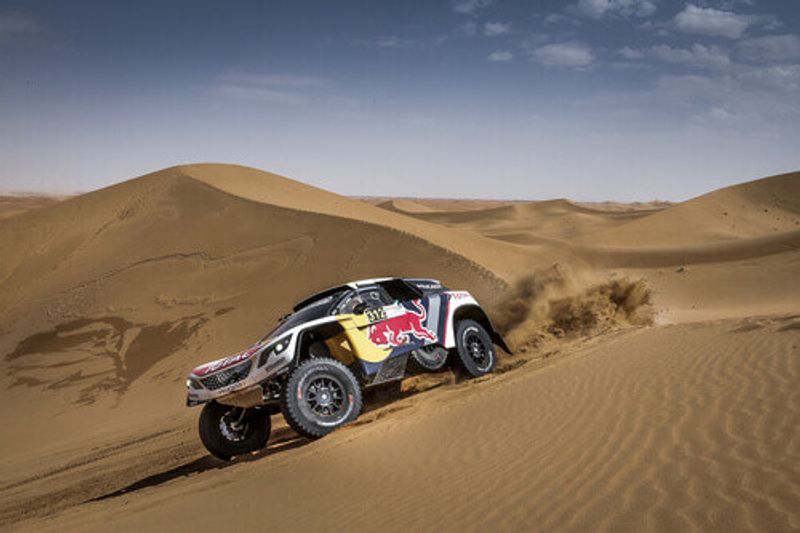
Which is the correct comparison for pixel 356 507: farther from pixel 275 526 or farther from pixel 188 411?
pixel 188 411

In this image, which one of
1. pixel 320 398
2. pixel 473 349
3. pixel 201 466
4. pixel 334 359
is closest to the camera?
pixel 320 398

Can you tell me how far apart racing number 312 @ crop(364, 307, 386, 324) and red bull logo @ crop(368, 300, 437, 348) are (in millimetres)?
65

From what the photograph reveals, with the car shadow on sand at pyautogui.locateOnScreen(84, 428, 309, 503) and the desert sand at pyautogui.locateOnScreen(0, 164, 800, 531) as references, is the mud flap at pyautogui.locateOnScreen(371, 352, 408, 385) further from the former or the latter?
the car shadow on sand at pyautogui.locateOnScreen(84, 428, 309, 503)

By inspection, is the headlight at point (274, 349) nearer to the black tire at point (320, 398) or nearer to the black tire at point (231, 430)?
the black tire at point (320, 398)

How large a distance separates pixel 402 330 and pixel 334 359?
1183mm

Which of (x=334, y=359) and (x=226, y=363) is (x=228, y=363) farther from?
(x=334, y=359)

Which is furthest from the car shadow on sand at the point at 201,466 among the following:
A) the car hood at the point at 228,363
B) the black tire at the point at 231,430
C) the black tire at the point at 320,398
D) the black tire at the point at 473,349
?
the black tire at the point at 473,349

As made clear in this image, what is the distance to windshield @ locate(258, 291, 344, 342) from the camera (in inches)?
319

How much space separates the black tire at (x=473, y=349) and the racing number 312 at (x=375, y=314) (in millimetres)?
1427

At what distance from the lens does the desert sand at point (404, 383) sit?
4297 mm

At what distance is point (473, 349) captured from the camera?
9.53 m

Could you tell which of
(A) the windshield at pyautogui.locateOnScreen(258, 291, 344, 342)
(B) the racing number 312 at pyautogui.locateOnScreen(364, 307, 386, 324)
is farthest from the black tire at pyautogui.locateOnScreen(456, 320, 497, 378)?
(A) the windshield at pyautogui.locateOnScreen(258, 291, 344, 342)

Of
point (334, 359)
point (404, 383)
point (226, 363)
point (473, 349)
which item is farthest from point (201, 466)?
point (473, 349)

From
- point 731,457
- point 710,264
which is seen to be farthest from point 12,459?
point 710,264
